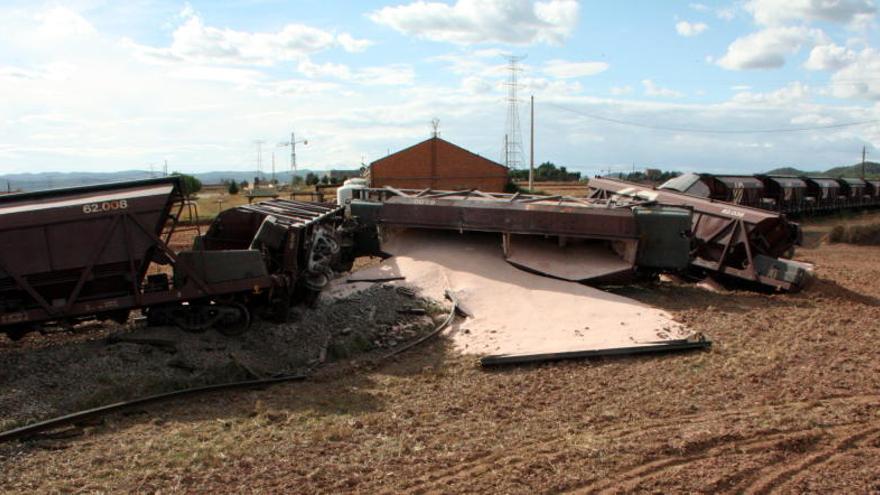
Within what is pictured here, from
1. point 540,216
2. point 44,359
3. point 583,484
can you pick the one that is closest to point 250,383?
point 44,359

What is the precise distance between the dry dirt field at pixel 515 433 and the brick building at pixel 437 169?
125 feet

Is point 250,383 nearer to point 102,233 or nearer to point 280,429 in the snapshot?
point 280,429

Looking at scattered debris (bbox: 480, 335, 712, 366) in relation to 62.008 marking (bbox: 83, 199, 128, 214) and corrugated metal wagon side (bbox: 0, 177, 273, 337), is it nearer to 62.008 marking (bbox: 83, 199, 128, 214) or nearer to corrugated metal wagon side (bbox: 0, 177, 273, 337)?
corrugated metal wagon side (bbox: 0, 177, 273, 337)

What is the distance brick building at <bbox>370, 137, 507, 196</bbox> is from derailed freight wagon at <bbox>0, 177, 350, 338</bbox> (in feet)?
119

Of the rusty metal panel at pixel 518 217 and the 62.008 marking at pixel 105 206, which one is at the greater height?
the 62.008 marking at pixel 105 206

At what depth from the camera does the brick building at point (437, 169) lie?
4819cm

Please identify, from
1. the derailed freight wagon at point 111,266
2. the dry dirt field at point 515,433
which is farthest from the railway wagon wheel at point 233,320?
the dry dirt field at point 515,433

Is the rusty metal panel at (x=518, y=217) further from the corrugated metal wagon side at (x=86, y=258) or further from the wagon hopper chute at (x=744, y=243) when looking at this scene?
the corrugated metal wagon side at (x=86, y=258)

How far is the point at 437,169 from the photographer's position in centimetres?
4950

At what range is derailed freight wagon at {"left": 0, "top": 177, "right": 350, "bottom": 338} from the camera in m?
9.36

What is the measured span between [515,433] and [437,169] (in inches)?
1688

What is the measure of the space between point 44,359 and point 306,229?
4672 mm

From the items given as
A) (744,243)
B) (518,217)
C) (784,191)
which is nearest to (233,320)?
(518,217)

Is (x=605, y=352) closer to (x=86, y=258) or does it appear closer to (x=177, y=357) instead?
(x=177, y=357)
